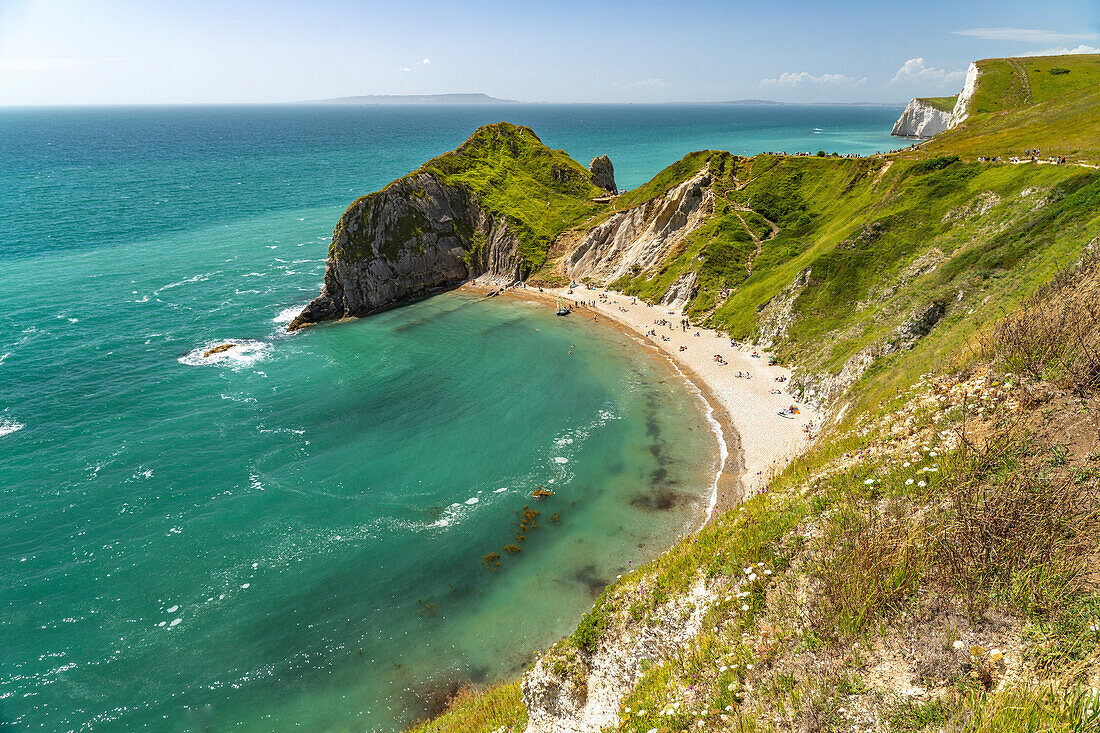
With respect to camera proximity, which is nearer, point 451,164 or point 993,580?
point 993,580

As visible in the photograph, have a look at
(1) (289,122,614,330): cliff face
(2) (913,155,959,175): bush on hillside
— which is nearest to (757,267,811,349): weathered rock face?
(2) (913,155,959,175): bush on hillside

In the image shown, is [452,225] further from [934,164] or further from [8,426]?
[934,164]

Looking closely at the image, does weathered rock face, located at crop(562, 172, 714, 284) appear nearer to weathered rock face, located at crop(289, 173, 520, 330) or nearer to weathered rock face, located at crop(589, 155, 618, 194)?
weathered rock face, located at crop(289, 173, 520, 330)

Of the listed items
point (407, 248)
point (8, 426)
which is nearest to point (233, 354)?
Result: point (8, 426)

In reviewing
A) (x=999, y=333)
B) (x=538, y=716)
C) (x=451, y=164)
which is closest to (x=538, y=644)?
(x=538, y=716)

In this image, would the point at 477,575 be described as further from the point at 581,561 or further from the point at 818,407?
the point at 818,407

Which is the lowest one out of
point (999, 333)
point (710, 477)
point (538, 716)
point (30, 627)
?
point (30, 627)

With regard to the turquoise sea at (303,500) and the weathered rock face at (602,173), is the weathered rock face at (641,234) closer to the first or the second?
the turquoise sea at (303,500)
